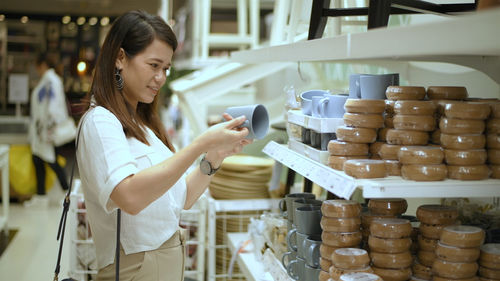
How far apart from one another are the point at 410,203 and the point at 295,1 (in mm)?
1104

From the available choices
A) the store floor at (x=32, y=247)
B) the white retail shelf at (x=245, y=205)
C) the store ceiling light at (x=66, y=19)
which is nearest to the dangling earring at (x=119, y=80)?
the white retail shelf at (x=245, y=205)

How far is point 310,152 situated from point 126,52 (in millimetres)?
718

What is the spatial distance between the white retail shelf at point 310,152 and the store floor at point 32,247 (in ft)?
9.64

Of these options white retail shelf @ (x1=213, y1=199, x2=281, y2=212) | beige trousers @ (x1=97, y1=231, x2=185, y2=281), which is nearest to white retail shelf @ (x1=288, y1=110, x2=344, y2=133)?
beige trousers @ (x1=97, y1=231, x2=185, y2=281)

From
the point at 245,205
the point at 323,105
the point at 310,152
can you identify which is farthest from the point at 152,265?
the point at 245,205

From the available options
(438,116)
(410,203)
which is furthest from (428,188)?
(410,203)

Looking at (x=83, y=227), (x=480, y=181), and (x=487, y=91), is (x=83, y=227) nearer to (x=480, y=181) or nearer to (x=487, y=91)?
(x=487, y=91)

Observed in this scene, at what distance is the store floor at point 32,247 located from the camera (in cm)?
525

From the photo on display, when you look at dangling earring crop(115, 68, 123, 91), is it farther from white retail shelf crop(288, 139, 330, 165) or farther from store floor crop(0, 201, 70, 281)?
store floor crop(0, 201, 70, 281)

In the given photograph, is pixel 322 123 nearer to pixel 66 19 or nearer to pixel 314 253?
pixel 314 253

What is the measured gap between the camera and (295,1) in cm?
280

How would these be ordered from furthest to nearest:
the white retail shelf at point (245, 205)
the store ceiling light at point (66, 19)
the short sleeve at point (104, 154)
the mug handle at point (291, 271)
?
the store ceiling light at point (66, 19), the white retail shelf at point (245, 205), the mug handle at point (291, 271), the short sleeve at point (104, 154)

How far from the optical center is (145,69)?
82.0 inches

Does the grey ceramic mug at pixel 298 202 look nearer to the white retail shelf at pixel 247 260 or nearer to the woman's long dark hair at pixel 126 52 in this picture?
the white retail shelf at pixel 247 260
